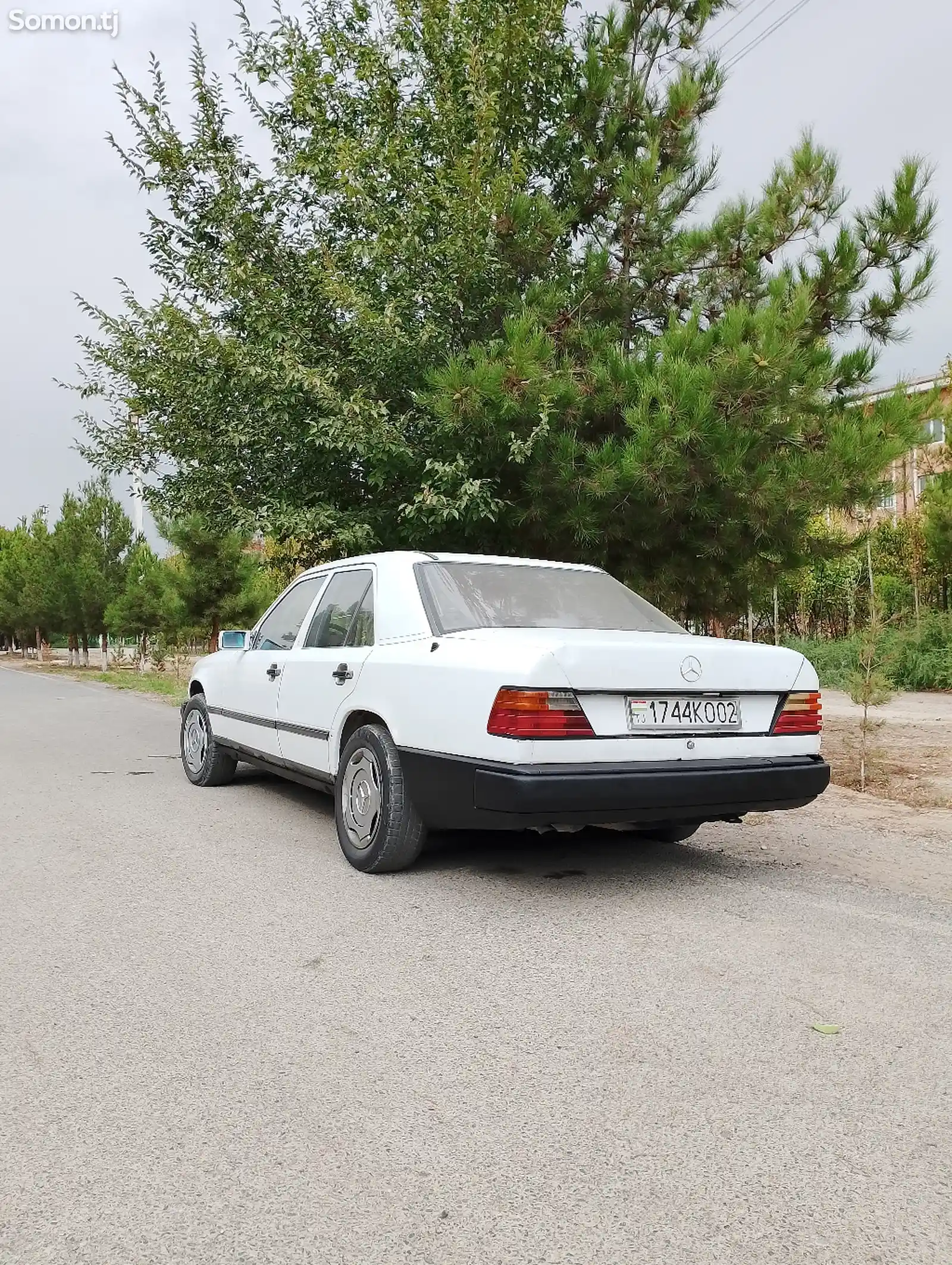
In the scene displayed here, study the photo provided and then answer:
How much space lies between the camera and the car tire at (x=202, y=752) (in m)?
8.41

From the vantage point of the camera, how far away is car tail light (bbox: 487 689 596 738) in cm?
460

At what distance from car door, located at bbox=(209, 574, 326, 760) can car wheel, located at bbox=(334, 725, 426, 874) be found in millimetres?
1304

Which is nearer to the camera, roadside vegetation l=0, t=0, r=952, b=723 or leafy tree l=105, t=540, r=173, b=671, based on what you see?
roadside vegetation l=0, t=0, r=952, b=723

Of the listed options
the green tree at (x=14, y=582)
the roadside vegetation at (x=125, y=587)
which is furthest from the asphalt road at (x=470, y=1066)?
→ the green tree at (x=14, y=582)

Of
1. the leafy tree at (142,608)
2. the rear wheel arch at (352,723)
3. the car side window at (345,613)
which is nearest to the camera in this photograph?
the rear wheel arch at (352,723)

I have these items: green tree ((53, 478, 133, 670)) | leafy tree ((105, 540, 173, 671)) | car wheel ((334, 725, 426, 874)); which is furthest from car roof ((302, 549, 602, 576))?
green tree ((53, 478, 133, 670))

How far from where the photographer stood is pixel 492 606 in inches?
221

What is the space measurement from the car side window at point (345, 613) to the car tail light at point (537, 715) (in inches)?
53.8

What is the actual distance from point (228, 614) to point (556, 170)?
20.4m

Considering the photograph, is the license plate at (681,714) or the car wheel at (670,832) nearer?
the license plate at (681,714)

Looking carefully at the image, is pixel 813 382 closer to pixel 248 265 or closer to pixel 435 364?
pixel 435 364

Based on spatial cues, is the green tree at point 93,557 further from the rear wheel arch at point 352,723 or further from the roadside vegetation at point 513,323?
the rear wheel arch at point 352,723

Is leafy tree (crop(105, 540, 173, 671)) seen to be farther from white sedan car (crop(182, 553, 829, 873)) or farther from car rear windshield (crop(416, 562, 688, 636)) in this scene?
car rear windshield (crop(416, 562, 688, 636))

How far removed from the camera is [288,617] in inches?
287
